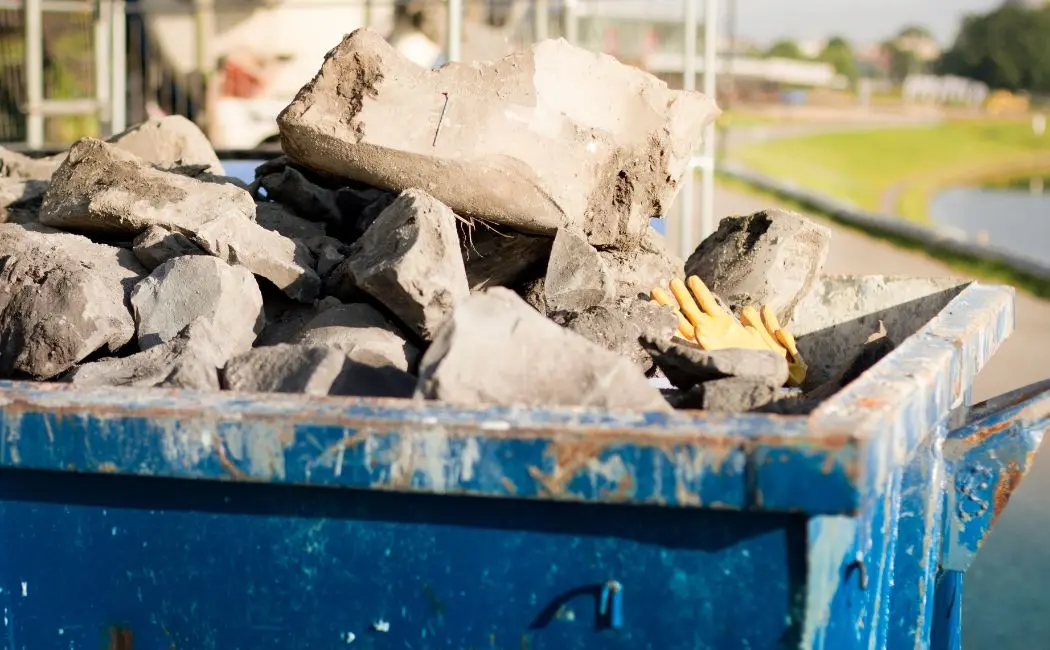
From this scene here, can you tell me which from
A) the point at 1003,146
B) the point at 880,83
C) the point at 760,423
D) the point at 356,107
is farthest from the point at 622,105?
the point at 880,83

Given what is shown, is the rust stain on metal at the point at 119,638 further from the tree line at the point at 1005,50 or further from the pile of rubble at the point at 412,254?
the tree line at the point at 1005,50

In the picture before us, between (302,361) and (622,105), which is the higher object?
(622,105)

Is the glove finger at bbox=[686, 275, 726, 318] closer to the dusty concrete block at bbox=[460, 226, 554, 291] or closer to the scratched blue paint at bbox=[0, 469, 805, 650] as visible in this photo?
the dusty concrete block at bbox=[460, 226, 554, 291]

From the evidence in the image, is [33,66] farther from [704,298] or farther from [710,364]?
[710,364]

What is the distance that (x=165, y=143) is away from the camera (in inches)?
141

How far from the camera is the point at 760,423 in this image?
1.68 metres

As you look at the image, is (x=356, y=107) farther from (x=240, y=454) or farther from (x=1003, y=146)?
(x=1003, y=146)

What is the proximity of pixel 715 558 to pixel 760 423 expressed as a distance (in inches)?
7.5

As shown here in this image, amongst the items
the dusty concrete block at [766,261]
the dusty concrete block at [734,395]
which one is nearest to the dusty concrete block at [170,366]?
the dusty concrete block at [734,395]

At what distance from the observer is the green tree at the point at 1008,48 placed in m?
86.8

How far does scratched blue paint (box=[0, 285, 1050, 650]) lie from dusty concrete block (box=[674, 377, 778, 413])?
246 millimetres

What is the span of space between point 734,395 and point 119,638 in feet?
3.45

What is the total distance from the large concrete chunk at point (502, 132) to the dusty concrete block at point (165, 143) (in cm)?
90

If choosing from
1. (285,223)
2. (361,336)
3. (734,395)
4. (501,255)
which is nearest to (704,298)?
(501,255)
